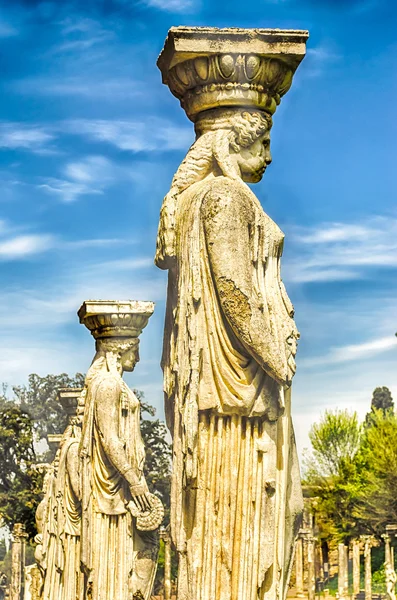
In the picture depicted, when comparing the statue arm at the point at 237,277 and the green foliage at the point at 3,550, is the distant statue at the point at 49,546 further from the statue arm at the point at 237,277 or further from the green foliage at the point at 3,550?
the green foliage at the point at 3,550

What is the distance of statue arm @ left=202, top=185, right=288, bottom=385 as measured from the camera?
632 cm

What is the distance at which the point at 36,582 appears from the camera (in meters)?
18.2

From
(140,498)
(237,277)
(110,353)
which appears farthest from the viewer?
(110,353)

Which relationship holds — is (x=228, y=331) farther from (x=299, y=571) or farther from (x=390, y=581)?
(x=299, y=571)

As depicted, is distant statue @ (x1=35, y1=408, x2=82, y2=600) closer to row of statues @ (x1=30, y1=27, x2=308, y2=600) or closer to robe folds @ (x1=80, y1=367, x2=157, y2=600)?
robe folds @ (x1=80, y1=367, x2=157, y2=600)

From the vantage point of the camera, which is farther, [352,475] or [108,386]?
[352,475]

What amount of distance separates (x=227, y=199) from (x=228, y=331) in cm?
62

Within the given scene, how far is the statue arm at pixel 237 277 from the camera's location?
6.32 metres

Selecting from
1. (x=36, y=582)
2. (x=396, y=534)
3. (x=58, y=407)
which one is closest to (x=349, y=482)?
(x=396, y=534)

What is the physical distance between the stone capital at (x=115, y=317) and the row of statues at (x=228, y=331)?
15.1 feet

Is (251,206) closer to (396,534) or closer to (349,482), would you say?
(396,534)

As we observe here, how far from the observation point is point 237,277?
6340mm

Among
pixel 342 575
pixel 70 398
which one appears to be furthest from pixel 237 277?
pixel 342 575

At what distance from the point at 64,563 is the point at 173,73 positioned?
24.4ft
